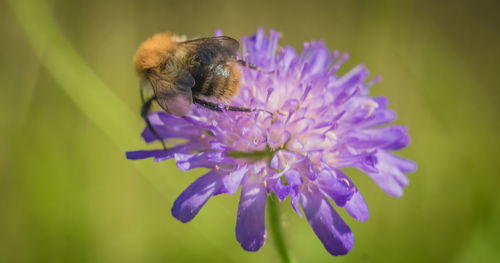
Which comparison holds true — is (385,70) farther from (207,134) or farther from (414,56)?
(207,134)

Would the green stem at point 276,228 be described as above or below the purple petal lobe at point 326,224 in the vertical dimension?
below

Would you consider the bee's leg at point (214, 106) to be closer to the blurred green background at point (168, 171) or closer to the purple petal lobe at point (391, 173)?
the purple petal lobe at point (391, 173)

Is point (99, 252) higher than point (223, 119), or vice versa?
point (223, 119)

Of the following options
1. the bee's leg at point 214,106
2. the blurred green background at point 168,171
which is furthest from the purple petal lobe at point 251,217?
the blurred green background at point 168,171

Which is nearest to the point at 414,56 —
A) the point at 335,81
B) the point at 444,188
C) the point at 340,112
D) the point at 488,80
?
the point at 444,188

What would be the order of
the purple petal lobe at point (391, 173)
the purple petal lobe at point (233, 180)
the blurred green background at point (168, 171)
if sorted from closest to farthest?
the purple petal lobe at point (233, 180) < the purple petal lobe at point (391, 173) < the blurred green background at point (168, 171)

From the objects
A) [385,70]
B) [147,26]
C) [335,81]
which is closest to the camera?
[335,81]
